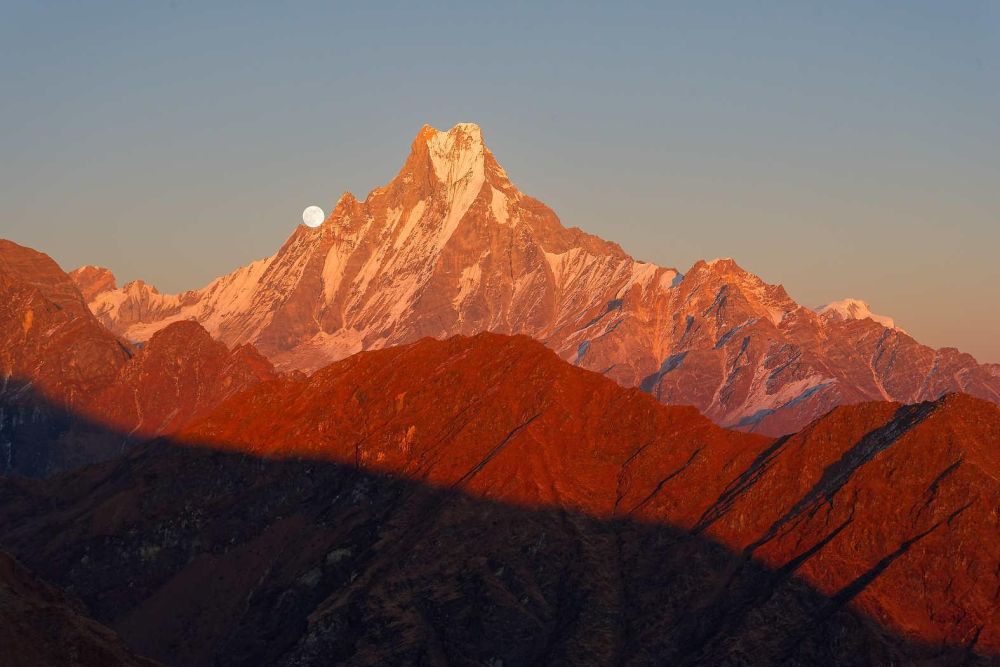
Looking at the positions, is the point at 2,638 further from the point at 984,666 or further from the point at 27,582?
the point at 984,666

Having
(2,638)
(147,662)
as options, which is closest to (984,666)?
(147,662)

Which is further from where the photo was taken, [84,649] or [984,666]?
[984,666]

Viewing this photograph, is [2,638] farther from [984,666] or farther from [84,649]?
[984,666]

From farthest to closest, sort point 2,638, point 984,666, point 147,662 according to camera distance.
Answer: point 984,666, point 147,662, point 2,638

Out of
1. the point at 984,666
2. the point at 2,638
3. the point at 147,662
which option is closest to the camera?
the point at 2,638

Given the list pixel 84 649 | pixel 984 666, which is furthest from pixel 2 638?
pixel 984 666

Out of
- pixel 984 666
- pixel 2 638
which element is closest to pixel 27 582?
pixel 2 638

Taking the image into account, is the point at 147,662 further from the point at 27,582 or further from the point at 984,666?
the point at 984,666
